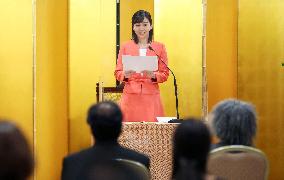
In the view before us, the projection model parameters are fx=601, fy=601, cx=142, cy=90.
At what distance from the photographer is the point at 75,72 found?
7.43 meters

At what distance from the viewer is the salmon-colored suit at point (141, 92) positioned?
5.52 m

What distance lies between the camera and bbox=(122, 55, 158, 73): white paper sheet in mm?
5121

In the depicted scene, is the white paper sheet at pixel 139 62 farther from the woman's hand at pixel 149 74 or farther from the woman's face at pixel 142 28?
the woman's face at pixel 142 28

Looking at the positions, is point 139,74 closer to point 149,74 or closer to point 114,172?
point 149,74

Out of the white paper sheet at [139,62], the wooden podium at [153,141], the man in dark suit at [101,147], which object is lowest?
the wooden podium at [153,141]

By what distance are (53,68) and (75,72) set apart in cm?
125

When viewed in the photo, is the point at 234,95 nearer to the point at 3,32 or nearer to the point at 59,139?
the point at 59,139

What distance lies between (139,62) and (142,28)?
50cm

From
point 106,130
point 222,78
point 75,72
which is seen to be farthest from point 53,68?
point 106,130

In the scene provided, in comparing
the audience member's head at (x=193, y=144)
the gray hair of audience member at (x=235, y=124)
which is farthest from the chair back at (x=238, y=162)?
the audience member's head at (x=193, y=144)

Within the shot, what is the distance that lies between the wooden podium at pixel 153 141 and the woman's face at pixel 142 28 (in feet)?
3.18

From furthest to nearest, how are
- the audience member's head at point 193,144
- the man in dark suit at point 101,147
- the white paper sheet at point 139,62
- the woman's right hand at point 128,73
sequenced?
the woman's right hand at point 128,73 < the white paper sheet at point 139,62 < the man in dark suit at point 101,147 < the audience member's head at point 193,144

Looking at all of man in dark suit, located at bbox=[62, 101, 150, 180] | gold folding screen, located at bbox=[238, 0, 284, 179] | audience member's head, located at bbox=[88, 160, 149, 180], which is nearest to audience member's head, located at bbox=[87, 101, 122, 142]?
man in dark suit, located at bbox=[62, 101, 150, 180]

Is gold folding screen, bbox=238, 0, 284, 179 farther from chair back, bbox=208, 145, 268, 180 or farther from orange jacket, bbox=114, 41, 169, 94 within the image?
chair back, bbox=208, 145, 268, 180
